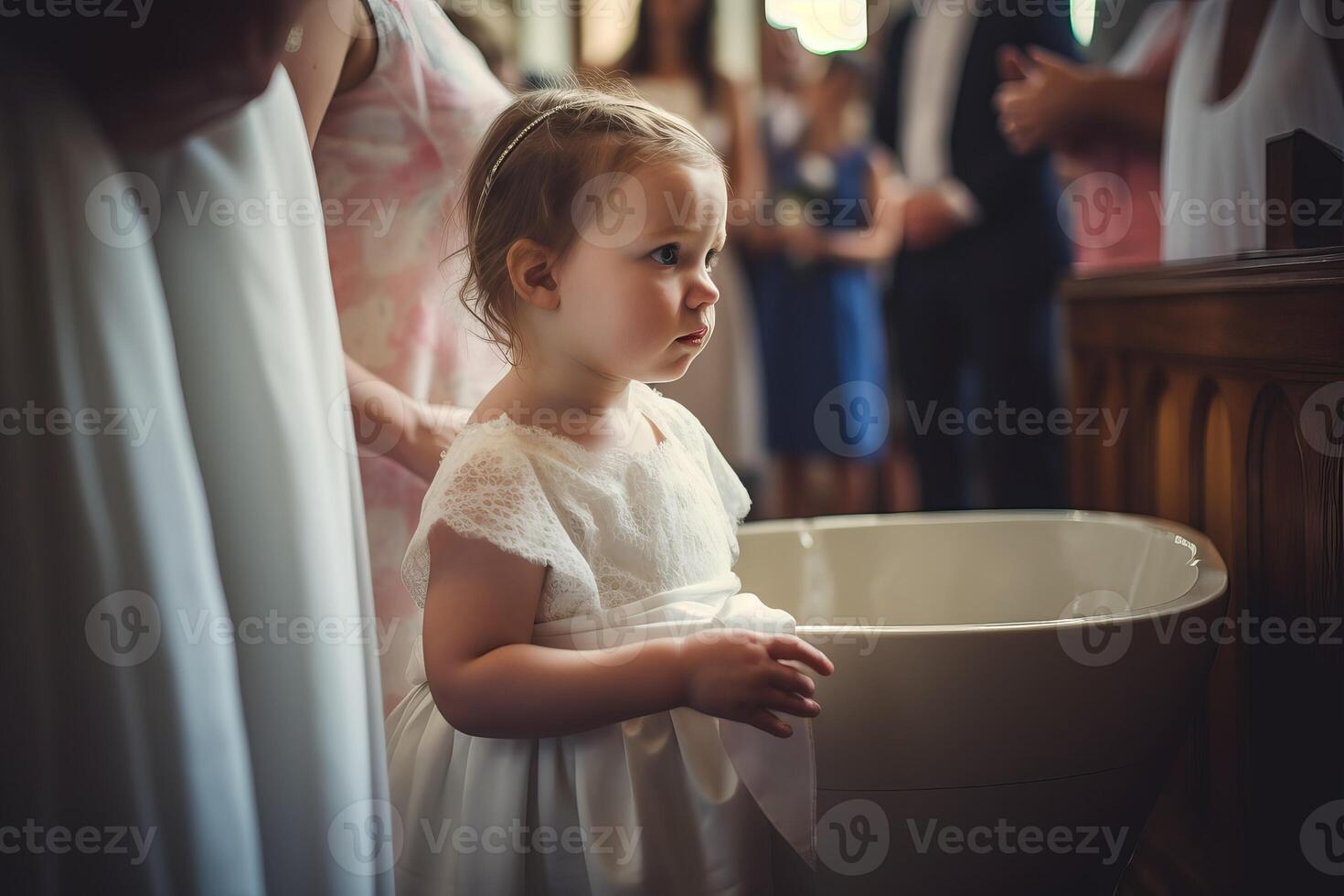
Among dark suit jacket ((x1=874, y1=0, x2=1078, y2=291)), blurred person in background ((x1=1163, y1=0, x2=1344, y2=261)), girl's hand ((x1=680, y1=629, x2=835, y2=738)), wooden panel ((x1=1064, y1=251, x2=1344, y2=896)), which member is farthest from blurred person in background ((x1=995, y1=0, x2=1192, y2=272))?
girl's hand ((x1=680, y1=629, x2=835, y2=738))

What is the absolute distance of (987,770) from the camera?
2.17 ft

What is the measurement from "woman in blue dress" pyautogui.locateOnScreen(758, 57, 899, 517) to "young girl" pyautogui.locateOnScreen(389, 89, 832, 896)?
7.13ft

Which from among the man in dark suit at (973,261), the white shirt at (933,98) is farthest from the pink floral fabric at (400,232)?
the white shirt at (933,98)

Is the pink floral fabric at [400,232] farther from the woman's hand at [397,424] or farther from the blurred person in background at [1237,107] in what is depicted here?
the blurred person in background at [1237,107]

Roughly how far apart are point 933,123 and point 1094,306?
1.15m

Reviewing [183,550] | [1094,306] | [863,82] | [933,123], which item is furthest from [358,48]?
[863,82]

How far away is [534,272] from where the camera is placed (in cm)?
69

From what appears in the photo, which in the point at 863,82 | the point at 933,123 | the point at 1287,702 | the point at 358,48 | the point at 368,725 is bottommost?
the point at 1287,702

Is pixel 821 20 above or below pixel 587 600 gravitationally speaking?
above

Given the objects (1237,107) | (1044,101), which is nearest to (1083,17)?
(1044,101)

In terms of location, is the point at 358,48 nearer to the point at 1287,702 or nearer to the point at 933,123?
the point at 1287,702

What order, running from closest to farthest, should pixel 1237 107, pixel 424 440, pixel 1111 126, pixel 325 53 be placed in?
pixel 325 53
pixel 424 440
pixel 1237 107
pixel 1111 126

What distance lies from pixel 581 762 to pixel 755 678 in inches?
5.4

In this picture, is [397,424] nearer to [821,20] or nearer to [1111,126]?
[1111,126]
